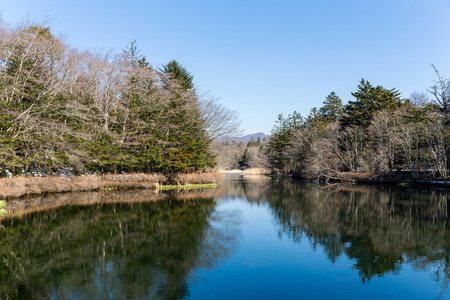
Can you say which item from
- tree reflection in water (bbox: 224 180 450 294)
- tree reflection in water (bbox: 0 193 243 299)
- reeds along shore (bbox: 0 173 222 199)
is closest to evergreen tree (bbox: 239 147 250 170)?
reeds along shore (bbox: 0 173 222 199)

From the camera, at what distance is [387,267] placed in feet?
24.8

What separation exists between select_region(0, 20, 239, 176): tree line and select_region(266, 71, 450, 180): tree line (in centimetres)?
2085

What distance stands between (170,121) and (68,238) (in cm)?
2331

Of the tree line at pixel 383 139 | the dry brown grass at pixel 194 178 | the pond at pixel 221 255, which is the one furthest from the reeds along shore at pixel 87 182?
the tree line at pixel 383 139

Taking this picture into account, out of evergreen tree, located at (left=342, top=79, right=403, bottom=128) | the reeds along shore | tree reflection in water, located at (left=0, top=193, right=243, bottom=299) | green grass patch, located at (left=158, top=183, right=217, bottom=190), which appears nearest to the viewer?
tree reflection in water, located at (left=0, top=193, right=243, bottom=299)

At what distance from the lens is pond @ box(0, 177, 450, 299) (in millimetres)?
6047

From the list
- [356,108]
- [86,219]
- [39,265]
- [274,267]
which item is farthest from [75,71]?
[356,108]

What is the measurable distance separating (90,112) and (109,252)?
22.8 m

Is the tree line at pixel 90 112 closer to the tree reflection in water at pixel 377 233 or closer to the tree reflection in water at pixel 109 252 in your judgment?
the tree reflection in water at pixel 109 252

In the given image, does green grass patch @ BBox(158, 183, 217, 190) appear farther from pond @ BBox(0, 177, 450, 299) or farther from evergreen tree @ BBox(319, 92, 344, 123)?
evergreen tree @ BBox(319, 92, 344, 123)

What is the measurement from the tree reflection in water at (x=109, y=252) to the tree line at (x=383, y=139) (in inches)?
1199

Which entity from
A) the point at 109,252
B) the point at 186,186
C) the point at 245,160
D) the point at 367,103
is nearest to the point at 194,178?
the point at 186,186

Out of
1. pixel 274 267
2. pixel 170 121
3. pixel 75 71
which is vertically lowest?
pixel 274 267

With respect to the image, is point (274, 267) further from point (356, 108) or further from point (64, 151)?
point (356, 108)
